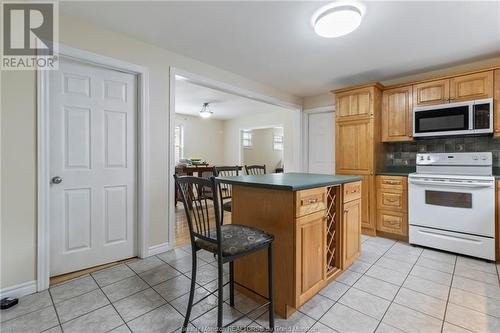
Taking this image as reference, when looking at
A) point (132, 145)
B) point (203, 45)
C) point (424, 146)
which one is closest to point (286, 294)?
point (132, 145)

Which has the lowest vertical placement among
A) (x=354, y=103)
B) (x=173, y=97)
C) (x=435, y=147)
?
(x=435, y=147)

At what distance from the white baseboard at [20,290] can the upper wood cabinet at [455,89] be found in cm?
457

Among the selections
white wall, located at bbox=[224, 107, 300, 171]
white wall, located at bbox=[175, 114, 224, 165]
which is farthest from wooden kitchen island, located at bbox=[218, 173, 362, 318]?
white wall, located at bbox=[175, 114, 224, 165]

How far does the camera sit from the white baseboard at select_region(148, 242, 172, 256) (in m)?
2.65

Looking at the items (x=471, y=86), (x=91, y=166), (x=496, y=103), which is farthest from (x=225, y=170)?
(x=496, y=103)

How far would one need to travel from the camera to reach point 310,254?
171 cm

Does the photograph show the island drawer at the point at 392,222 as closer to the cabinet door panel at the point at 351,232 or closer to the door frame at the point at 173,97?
the cabinet door panel at the point at 351,232

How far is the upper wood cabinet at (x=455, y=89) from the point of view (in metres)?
2.75

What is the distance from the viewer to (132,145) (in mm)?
2582

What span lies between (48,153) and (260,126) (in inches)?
216

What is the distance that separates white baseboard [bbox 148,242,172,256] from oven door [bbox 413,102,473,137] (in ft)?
11.4

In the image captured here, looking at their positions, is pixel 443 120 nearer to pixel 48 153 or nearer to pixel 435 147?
pixel 435 147

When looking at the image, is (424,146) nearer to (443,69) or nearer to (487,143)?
(487,143)

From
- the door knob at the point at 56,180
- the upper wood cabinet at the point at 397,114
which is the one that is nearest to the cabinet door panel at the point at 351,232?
the upper wood cabinet at the point at 397,114
